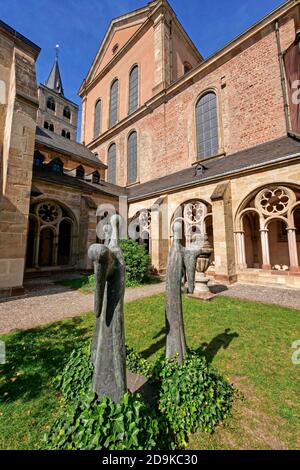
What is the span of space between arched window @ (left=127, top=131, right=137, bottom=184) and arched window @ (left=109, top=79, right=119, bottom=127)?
4.63m

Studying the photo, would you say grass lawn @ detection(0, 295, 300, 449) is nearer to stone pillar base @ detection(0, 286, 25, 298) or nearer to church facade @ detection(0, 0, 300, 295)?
stone pillar base @ detection(0, 286, 25, 298)

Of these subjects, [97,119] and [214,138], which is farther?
[97,119]

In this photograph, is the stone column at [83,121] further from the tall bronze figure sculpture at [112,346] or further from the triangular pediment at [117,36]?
the tall bronze figure sculpture at [112,346]

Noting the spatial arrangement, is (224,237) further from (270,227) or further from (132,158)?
(132,158)

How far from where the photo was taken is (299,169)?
25.5 ft

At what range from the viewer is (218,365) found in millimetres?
3039

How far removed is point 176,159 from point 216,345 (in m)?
15.3

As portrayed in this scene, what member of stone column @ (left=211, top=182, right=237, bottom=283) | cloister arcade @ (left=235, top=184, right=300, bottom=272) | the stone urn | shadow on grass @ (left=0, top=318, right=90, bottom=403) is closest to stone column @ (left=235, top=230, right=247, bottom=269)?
cloister arcade @ (left=235, top=184, right=300, bottom=272)

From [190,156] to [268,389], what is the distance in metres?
15.3

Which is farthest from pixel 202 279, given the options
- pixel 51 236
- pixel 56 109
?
pixel 56 109

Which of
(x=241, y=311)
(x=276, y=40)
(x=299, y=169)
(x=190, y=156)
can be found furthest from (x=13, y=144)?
(x=276, y=40)

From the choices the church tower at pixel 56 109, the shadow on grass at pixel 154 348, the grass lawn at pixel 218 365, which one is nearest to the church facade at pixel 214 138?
the grass lawn at pixel 218 365

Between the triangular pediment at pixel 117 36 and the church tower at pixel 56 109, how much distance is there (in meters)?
7.30

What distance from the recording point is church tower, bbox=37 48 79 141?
30867 mm
